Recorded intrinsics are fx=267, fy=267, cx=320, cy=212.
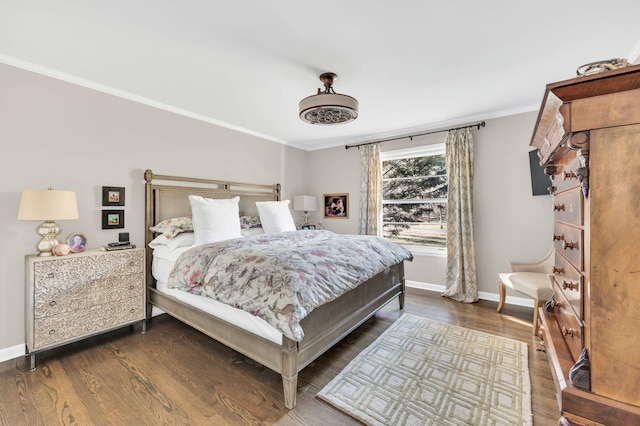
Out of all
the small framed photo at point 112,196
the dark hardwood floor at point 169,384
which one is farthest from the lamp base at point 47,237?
the dark hardwood floor at point 169,384

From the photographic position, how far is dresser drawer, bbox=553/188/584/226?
3.39 feet

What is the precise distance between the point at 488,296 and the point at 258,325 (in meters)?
3.28

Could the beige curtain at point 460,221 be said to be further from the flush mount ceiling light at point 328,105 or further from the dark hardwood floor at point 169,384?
the flush mount ceiling light at point 328,105

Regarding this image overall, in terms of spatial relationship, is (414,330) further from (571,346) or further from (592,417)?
(592,417)

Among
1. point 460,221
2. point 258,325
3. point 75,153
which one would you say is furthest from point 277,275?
point 460,221

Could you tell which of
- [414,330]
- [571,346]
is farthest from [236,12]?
[414,330]

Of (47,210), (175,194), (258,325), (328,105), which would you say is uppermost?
(328,105)

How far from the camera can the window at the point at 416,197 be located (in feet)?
13.6

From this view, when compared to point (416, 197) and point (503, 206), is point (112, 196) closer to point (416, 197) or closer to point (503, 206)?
point (416, 197)

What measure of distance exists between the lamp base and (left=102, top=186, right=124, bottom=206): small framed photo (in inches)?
19.2

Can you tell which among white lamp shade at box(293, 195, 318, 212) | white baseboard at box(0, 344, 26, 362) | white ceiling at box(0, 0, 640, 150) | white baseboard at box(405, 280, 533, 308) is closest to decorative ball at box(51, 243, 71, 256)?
white baseboard at box(0, 344, 26, 362)

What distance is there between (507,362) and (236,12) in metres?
3.26

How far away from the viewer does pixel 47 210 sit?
2.14 meters

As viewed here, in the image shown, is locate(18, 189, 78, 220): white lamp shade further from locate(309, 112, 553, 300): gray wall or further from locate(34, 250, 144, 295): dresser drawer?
locate(309, 112, 553, 300): gray wall
